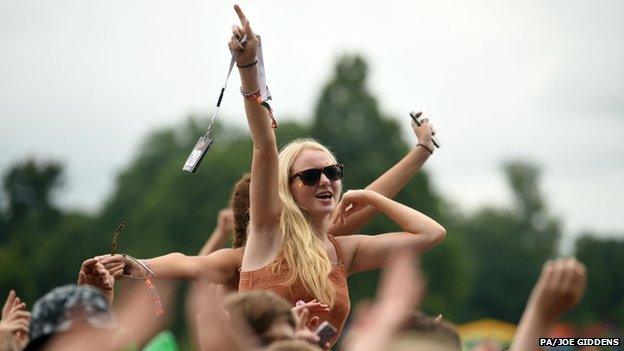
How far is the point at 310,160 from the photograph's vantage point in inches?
278

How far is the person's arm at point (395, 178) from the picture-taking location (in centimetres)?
768

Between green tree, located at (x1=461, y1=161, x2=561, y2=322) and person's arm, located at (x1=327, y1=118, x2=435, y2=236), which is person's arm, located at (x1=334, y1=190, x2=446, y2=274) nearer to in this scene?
person's arm, located at (x1=327, y1=118, x2=435, y2=236)

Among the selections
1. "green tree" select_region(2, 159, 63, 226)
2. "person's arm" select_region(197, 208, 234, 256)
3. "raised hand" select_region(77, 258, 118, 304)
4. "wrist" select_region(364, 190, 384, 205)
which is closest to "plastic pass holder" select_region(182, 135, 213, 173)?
"raised hand" select_region(77, 258, 118, 304)

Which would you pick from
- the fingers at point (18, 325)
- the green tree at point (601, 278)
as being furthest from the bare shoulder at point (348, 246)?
the green tree at point (601, 278)

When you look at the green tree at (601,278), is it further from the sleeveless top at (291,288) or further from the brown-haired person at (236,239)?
the sleeveless top at (291,288)

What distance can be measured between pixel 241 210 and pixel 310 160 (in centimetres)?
79

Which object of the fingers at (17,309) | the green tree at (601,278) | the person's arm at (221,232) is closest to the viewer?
the fingers at (17,309)

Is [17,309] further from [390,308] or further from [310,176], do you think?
[390,308]

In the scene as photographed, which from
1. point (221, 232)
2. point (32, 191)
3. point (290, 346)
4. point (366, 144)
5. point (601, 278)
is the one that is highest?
point (290, 346)

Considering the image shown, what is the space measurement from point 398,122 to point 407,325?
5762 cm

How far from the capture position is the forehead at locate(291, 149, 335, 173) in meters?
7.05

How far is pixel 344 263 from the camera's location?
7.04 m

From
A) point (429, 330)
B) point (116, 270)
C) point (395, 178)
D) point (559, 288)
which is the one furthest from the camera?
point (395, 178)

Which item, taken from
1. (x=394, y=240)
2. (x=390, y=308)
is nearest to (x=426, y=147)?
(x=394, y=240)
